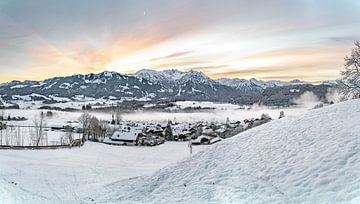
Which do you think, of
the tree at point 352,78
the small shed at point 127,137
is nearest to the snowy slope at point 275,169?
the tree at point 352,78

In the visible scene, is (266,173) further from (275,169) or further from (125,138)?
(125,138)

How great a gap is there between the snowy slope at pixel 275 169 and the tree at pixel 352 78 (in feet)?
38.7

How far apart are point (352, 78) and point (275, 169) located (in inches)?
850

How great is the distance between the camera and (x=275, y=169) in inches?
663

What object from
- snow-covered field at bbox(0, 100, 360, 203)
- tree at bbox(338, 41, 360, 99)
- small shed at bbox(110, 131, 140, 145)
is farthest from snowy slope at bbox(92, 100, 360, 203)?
small shed at bbox(110, 131, 140, 145)

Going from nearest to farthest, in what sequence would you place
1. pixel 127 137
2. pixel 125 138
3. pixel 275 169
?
pixel 275 169, pixel 125 138, pixel 127 137

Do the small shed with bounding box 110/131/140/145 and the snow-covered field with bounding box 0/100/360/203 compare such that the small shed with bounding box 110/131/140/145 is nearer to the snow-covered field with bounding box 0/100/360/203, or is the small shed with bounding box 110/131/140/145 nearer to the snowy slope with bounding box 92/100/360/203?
the snow-covered field with bounding box 0/100/360/203

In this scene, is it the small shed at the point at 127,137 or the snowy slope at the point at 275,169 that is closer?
the snowy slope at the point at 275,169

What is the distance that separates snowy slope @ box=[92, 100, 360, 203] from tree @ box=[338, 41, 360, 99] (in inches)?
464

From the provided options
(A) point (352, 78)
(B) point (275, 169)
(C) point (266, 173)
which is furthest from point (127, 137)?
(B) point (275, 169)

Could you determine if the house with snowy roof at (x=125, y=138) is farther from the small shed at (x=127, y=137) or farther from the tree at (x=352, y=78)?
the tree at (x=352, y=78)

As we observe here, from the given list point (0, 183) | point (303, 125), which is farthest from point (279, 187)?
point (0, 183)

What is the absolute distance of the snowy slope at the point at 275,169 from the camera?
551 inches

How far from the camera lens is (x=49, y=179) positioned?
107ft
